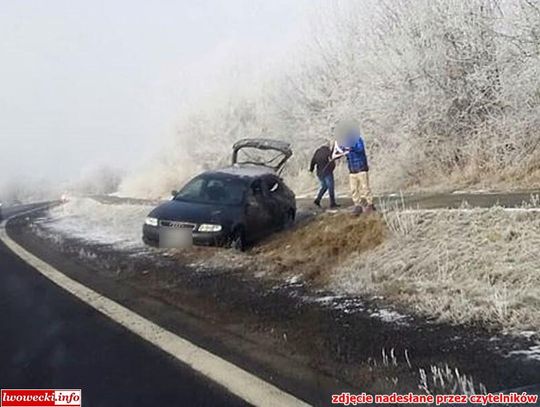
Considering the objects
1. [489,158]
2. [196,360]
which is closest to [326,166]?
[489,158]

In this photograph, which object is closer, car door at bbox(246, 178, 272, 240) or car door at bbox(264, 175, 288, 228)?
car door at bbox(246, 178, 272, 240)

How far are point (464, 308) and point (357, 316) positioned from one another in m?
1.02

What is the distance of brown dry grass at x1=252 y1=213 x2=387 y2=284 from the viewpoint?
8.88m

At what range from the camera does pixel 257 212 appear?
11.8m

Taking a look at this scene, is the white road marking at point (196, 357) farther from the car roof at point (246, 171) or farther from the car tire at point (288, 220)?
the car tire at point (288, 220)

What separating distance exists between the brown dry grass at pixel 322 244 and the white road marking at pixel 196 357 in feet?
8.49

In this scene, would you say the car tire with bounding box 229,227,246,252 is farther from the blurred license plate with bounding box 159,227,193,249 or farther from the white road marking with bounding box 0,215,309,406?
the white road marking with bounding box 0,215,309,406

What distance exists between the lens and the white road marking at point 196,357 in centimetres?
419

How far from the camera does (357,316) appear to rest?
20.3ft

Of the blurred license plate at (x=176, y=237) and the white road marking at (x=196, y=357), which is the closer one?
the white road marking at (x=196, y=357)

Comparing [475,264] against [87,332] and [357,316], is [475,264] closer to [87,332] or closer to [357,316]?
[357,316]

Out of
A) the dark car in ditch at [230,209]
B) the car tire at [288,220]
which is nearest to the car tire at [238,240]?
the dark car in ditch at [230,209]

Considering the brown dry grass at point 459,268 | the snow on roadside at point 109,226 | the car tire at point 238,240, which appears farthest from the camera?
the snow on roadside at point 109,226

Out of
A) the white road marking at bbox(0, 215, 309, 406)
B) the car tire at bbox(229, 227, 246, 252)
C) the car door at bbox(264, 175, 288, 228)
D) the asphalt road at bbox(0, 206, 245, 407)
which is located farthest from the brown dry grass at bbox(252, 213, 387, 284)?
the asphalt road at bbox(0, 206, 245, 407)
